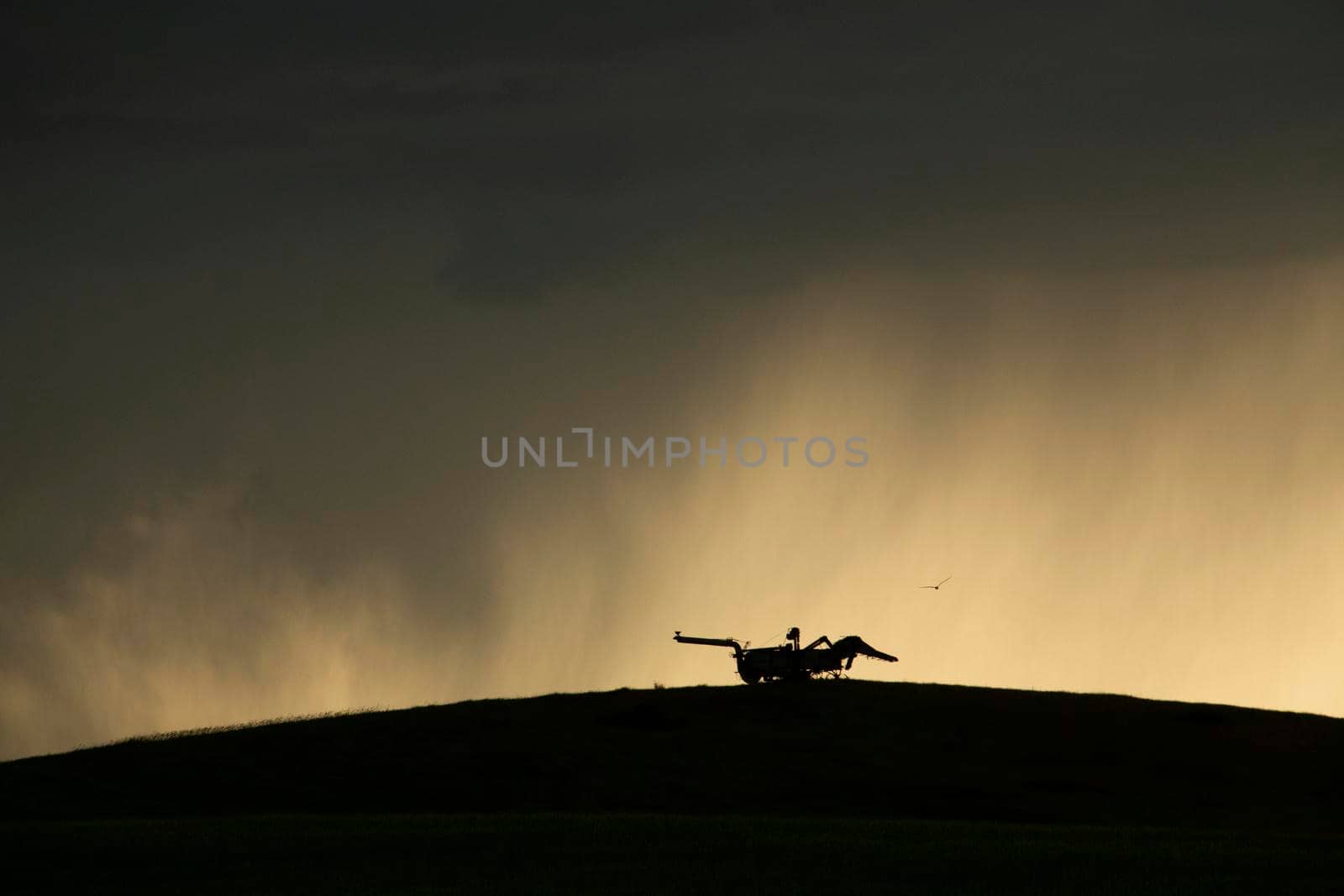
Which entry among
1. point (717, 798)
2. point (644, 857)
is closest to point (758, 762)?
point (717, 798)

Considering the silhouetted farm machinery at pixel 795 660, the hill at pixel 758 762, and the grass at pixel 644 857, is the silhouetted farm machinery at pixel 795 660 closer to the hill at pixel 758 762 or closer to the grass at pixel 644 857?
the hill at pixel 758 762

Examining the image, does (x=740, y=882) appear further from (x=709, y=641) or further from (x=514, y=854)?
(x=709, y=641)

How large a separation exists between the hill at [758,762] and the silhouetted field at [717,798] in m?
0.18

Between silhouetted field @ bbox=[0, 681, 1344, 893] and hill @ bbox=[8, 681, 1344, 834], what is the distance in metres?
0.18

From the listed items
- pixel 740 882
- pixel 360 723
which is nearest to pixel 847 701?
pixel 360 723

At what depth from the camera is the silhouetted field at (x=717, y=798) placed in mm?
36906

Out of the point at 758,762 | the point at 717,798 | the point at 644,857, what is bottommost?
the point at 644,857

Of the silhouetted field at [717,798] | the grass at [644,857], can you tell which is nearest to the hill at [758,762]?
the silhouetted field at [717,798]

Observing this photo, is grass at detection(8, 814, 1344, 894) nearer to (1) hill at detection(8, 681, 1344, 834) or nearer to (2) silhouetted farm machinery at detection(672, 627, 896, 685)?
(1) hill at detection(8, 681, 1344, 834)

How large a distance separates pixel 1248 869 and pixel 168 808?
37.5 m

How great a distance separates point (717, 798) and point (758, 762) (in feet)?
18.8

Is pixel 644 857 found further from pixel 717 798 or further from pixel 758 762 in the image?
pixel 758 762

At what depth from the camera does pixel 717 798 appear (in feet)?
189

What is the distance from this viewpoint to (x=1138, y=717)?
72312mm
